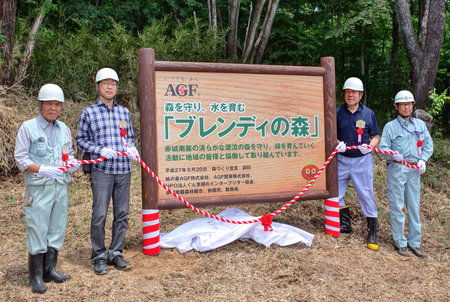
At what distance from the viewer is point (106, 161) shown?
3352 mm

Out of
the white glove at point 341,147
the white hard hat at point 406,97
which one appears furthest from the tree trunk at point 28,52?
the white hard hat at point 406,97

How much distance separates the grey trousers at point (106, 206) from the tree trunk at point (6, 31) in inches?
182

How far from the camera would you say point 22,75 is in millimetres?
6922

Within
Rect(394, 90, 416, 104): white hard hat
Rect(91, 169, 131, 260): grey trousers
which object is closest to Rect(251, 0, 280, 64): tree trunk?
Rect(394, 90, 416, 104): white hard hat

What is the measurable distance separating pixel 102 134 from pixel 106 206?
68 cm

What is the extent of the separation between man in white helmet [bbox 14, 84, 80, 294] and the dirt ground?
0.82ft

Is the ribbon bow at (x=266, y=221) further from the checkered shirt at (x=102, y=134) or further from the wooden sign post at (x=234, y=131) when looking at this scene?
the checkered shirt at (x=102, y=134)

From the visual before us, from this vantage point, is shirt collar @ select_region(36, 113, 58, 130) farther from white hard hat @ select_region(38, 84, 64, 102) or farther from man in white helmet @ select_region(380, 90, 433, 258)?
man in white helmet @ select_region(380, 90, 433, 258)

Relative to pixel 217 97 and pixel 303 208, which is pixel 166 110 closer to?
pixel 217 97

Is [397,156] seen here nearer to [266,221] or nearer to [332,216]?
[332,216]

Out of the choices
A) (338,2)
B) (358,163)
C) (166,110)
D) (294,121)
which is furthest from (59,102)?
(338,2)

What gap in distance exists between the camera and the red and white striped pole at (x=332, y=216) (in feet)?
14.2

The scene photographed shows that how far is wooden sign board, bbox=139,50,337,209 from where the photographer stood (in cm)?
377

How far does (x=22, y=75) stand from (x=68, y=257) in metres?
4.66
